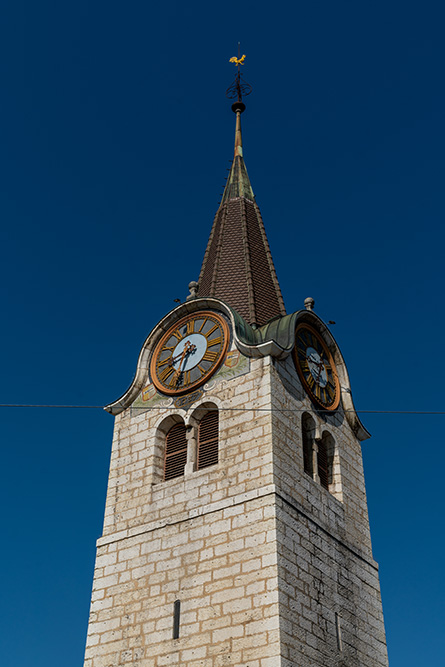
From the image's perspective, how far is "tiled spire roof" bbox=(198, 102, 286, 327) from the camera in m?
26.5

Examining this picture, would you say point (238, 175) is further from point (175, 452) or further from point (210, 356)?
point (175, 452)

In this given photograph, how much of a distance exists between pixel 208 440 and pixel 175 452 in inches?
42.5

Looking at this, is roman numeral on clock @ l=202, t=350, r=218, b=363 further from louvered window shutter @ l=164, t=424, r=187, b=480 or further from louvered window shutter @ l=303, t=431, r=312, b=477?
louvered window shutter @ l=303, t=431, r=312, b=477

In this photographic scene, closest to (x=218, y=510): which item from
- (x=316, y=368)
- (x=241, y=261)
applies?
(x=316, y=368)

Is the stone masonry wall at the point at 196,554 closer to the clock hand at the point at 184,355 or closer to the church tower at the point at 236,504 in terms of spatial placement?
the church tower at the point at 236,504

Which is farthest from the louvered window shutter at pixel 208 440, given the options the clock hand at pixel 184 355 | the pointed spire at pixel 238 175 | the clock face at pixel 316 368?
the pointed spire at pixel 238 175

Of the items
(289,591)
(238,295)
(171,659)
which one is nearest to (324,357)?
(238,295)

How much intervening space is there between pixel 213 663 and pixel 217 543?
272 centimetres

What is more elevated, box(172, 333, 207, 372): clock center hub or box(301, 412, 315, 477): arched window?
box(172, 333, 207, 372): clock center hub

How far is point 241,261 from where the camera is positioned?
27906 mm

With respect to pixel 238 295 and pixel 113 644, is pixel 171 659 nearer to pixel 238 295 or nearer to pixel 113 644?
pixel 113 644

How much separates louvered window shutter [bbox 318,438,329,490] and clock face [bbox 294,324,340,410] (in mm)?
1097

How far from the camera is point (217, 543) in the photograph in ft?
65.2

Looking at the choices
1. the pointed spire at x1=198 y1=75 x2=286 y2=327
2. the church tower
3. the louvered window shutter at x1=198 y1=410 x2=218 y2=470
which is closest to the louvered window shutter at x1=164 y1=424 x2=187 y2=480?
the church tower
